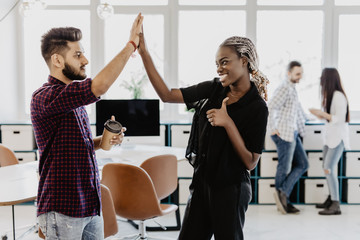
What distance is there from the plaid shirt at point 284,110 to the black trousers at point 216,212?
8.26 ft

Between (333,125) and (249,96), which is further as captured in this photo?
(333,125)

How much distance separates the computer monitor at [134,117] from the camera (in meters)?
3.62

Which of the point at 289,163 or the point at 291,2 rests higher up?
the point at 291,2

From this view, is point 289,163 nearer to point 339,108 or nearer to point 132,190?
point 339,108

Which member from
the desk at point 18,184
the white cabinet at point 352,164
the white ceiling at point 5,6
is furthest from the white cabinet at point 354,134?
the white ceiling at point 5,6

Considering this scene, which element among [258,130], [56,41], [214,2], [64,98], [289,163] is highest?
[214,2]

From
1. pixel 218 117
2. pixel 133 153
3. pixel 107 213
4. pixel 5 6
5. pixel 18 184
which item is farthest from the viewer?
pixel 5 6

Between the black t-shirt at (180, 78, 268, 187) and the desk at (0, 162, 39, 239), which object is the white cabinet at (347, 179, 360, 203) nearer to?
the black t-shirt at (180, 78, 268, 187)

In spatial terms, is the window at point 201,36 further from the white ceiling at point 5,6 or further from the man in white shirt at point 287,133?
the white ceiling at point 5,6

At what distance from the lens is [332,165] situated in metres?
3.97

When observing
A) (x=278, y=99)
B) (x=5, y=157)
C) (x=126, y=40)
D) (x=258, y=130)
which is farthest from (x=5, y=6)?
(x=258, y=130)

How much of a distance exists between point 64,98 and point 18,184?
49.7 inches

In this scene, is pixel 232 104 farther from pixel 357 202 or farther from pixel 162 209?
pixel 357 202

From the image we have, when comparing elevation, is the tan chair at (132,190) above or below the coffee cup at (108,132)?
below
